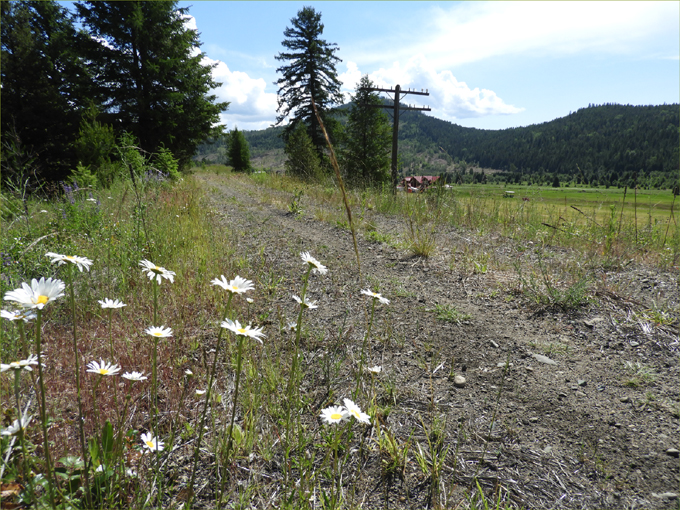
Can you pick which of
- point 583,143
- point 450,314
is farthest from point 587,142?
point 450,314

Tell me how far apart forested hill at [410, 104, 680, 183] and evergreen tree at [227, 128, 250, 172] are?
43.1 m

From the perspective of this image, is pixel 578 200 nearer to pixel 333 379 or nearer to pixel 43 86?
pixel 333 379

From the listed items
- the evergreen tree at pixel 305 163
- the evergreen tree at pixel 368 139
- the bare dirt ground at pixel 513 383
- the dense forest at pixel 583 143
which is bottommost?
the bare dirt ground at pixel 513 383

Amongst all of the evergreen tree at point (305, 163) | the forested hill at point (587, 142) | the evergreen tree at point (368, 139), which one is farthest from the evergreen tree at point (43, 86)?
the forested hill at point (587, 142)

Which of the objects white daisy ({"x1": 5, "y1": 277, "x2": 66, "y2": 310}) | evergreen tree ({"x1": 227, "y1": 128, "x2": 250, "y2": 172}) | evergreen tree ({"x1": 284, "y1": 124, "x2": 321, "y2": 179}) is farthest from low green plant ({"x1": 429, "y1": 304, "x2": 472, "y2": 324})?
evergreen tree ({"x1": 227, "y1": 128, "x2": 250, "y2": 172})

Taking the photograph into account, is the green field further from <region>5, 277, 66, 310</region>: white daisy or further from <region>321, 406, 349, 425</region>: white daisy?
<region>5, 277, 66, 310</region>: white daisy

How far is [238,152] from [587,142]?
313 feet

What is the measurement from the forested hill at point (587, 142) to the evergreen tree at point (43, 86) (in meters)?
64.5

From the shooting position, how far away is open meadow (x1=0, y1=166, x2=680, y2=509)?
1.17 metres

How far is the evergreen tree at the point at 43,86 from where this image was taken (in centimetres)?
1420

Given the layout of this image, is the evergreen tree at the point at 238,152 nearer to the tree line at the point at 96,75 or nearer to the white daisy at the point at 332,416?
the tree line at the point at 96,75

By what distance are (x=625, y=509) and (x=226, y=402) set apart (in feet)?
5.47

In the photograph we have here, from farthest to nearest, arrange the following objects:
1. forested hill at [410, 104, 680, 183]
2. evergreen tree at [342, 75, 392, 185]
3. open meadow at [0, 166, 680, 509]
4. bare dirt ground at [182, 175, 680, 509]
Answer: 1. forested hill at [410, 104, 680, 183]
2. evergreen tree at [342, 75, 392, 185]
3. bare dirt ground at [182, 175, 680, 509]
4. open meadow at [0, 166, 680, 509]

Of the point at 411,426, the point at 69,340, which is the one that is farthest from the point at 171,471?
the point at 69,340
